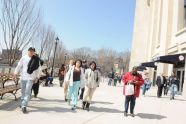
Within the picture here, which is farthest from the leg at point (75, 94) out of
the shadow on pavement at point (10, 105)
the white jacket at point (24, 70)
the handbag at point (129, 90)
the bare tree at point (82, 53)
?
the bare tree at point (82, 53)

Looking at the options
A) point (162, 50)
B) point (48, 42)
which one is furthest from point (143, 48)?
point (162, 50)

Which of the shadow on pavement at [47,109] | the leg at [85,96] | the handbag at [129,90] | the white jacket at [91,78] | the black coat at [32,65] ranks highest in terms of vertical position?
the black coat at [32,65]

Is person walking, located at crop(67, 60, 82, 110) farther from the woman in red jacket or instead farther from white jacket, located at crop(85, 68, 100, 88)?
the woman in red jacket

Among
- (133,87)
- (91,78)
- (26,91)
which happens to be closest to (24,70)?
(26,91)

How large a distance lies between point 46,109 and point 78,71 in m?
1.63

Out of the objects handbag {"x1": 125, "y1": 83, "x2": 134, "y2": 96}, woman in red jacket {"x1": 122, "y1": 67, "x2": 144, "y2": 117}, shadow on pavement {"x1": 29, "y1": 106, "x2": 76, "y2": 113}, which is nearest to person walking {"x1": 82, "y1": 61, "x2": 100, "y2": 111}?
shadow on pavement {"x1": 29, "y1": 106, "x2": 76, "y2": 113}

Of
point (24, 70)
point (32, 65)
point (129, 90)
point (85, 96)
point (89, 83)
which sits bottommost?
point (85, 96)

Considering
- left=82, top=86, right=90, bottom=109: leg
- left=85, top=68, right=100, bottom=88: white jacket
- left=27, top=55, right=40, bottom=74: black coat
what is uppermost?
left=27, top=55, right=40, bottom=74: black coat

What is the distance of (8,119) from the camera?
8406mm

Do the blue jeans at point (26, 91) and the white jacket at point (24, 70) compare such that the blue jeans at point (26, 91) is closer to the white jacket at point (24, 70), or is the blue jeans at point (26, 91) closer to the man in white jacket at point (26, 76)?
the man in white jacket at point (26, 76)

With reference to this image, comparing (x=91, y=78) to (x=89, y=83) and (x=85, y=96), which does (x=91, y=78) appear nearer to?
(x=89, y=83)

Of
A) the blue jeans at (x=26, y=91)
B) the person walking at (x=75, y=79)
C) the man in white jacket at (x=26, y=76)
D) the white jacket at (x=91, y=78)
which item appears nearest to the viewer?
the blue jeans at (x=26, y=91)

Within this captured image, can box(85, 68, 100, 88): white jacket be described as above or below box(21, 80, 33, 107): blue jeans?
above

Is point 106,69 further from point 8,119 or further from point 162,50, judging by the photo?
point 8,119
